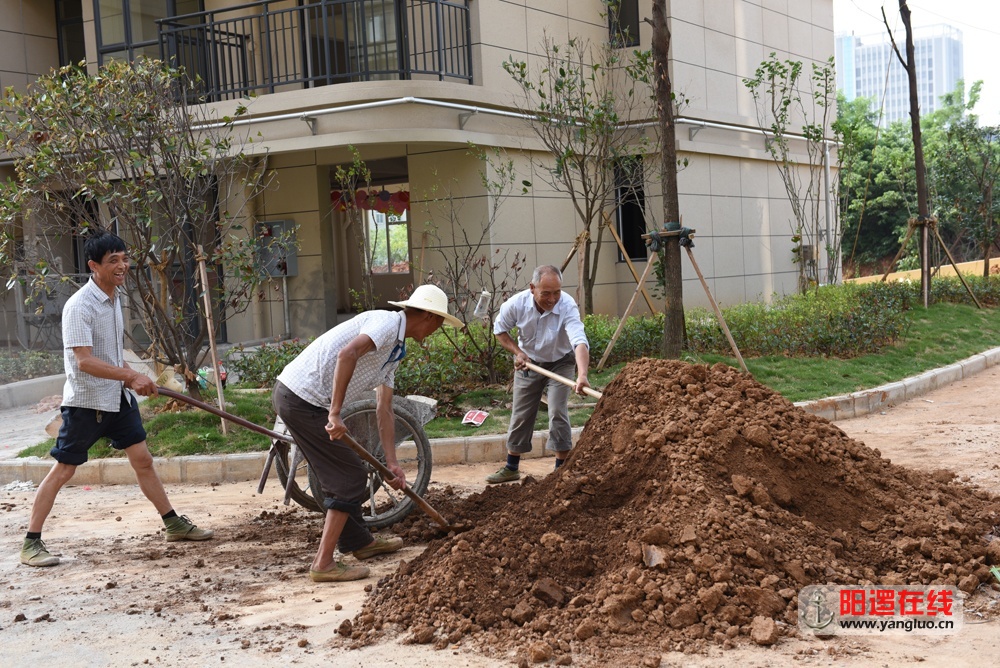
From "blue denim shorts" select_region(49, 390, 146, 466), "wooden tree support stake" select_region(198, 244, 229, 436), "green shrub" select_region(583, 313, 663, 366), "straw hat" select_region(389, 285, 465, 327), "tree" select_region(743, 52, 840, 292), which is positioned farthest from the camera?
"tree" select_region(743, 52, 840, 292)

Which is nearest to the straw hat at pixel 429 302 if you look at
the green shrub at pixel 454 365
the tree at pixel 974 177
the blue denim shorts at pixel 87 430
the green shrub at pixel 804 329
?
the blue denim shorts at pixel 87 430

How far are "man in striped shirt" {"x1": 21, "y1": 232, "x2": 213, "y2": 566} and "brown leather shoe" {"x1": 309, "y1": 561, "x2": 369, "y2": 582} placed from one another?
1.29m

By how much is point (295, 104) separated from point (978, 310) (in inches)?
453

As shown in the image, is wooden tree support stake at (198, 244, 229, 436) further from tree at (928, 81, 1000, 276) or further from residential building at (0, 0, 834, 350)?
tree at (928, 81, 1000, 276)

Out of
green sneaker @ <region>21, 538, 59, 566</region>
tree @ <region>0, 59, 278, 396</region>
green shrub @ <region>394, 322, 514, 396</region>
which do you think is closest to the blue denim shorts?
green sneaker @ <region>21, 538, 59, 566</region>

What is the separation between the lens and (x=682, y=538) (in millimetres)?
4316

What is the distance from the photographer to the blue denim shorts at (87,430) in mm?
5547

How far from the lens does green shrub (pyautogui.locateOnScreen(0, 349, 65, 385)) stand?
12953mm

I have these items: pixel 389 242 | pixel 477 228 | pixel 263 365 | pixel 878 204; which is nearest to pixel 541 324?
pixel 263 365

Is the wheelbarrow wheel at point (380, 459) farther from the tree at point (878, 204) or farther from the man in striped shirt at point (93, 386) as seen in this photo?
the tree at point (878, 204)

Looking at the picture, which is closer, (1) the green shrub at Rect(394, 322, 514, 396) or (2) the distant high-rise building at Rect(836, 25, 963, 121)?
(1) the green shrub at Rect(394, 322, 514, 396)

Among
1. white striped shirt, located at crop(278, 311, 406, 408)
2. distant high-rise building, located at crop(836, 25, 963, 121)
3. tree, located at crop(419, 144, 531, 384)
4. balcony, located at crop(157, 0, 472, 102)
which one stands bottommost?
white striped shirt, located at crop(278, 311, 406, 408)

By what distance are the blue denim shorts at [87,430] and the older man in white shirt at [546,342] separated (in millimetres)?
2398

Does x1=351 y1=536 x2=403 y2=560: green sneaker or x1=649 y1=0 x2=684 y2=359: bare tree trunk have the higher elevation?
x1=649 y1=0 x2=684 y2=359: bare tree trunk
